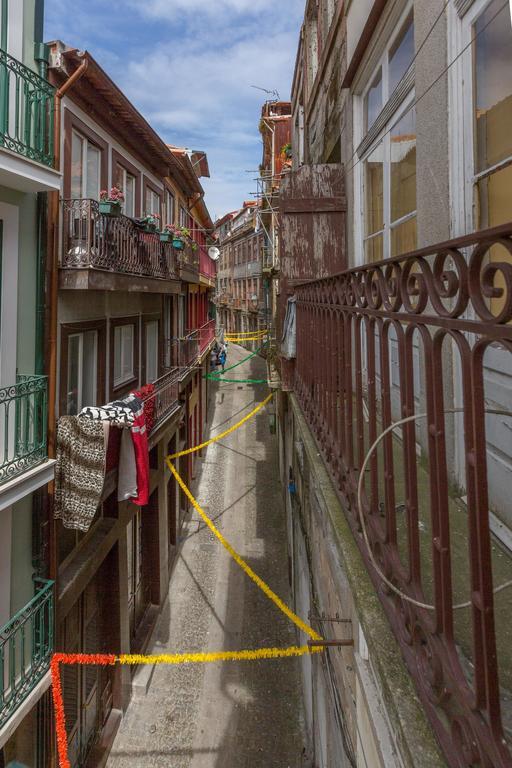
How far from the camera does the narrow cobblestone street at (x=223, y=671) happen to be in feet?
23.1

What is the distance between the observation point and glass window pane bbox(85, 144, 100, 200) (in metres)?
7.87

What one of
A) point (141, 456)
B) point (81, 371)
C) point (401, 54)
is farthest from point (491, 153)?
point (81, 371)

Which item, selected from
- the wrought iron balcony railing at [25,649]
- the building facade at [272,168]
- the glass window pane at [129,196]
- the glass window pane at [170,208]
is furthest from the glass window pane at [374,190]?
the building facade at [272,168]

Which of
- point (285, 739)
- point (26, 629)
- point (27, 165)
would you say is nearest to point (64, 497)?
point (26, 629)

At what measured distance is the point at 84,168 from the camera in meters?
7.48

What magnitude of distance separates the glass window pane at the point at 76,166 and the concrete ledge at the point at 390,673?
23.0 ft

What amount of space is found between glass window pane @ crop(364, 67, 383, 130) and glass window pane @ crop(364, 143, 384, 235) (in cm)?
40

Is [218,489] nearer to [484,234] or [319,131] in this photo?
[319,131]

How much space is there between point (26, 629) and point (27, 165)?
5.70 m

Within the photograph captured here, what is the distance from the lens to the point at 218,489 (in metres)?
16.0

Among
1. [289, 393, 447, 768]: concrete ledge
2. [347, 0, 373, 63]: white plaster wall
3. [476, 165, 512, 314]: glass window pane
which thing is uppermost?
[347, 0, 373, 63]: white plaster wall

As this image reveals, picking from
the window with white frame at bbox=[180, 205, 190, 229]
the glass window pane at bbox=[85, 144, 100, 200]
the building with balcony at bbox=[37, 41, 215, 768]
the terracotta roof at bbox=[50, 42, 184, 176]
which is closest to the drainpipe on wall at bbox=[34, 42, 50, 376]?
the building with balcony at bbox=[37, 41, 215, 768]

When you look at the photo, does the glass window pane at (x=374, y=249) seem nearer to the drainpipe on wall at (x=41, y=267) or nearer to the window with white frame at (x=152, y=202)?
the drainpipe on wall at (x=41, y=267)

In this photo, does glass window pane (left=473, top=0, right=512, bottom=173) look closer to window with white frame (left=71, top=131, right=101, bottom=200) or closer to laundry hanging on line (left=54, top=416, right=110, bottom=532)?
laundry hanging on line (left=54, top=416, right=110, bottom=532)
